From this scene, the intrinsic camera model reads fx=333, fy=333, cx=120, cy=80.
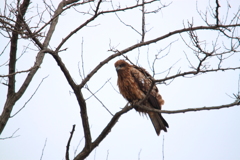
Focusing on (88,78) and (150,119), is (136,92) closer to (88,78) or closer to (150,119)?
(150,119)

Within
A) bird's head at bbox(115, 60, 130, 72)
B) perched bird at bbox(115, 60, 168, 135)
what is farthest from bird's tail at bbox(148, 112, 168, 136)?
bird's head at bbox(115, 60, 130, 72)

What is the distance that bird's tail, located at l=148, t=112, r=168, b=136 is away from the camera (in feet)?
20.1

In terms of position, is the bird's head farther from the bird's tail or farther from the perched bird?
the bird's tail

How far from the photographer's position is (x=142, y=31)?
16.6ft

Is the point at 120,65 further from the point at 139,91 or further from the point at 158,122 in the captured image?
the point at 158,122

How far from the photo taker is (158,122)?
6203mm

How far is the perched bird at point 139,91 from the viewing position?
19.9 feet

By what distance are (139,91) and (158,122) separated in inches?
27.3

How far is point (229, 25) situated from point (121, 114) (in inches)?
74.4

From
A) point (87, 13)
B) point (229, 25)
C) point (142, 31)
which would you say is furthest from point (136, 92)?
point (229, 25)

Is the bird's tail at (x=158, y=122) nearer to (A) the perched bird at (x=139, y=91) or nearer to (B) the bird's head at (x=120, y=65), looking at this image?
(A) the perched bird at (x=139, y=91)

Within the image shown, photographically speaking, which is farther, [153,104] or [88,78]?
[153,104]

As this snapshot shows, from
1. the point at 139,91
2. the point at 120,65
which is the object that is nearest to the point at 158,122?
the point at 139,91

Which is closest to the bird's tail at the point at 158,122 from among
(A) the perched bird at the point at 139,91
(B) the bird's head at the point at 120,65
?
(A) the perched bird at the point at 139,91
